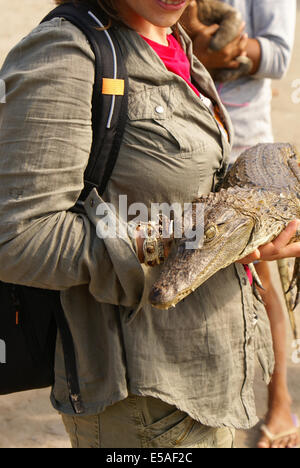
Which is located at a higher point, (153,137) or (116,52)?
(116,52)

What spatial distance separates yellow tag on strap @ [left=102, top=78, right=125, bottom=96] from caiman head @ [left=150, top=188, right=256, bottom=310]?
330mm

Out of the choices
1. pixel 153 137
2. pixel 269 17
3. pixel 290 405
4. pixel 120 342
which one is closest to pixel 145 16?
pixel 153 137

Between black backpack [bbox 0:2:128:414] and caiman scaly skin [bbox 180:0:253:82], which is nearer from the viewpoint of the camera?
black backpack [bbox 0:2:128:414]

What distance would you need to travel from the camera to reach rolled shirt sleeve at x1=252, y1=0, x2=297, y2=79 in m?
2.73

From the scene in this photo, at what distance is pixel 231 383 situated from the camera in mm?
1448

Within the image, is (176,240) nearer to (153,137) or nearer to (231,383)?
(153,137)

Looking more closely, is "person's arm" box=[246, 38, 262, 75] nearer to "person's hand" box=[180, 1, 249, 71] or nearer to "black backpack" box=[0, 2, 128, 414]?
"person's hand" box=[180, 1, 249, 71]

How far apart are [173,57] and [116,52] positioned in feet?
0.91

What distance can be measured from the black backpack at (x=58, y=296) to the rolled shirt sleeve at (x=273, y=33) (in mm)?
1659
